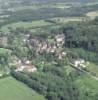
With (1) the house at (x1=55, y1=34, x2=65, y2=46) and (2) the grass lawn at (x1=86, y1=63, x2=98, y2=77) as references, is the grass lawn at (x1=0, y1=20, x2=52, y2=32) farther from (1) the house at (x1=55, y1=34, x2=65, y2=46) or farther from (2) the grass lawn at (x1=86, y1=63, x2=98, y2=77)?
(2) the grass lawn at (x1=86, y1=63, x2=98, y2=77)

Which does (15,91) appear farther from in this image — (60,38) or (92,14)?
(92,14)

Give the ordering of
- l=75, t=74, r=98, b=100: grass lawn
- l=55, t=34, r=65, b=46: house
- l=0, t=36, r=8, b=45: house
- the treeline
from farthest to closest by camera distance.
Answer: l=0, t=36, r=8, b=45: house, l=55, t=34, r=65, b=46: house, l=75, t=74, r=98, b=100: grass lawn, the treeline

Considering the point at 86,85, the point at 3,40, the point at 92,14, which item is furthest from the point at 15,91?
the point at 92,14

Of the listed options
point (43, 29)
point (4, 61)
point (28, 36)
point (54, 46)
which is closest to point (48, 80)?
point (4, 61)

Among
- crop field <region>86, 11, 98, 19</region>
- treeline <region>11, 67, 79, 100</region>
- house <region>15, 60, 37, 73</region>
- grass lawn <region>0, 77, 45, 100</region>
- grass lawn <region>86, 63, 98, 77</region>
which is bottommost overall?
crop field <region>86, 11, 98, 19</region>

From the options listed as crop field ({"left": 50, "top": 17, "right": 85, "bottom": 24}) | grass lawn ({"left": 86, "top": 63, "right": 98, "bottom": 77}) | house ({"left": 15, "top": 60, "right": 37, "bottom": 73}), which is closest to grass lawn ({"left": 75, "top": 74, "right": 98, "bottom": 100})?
grass lawn ({"left": 86, "top": 63, "right": 98, "bottom": 77})

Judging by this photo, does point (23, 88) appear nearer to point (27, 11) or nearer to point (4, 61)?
point (4, 61)
